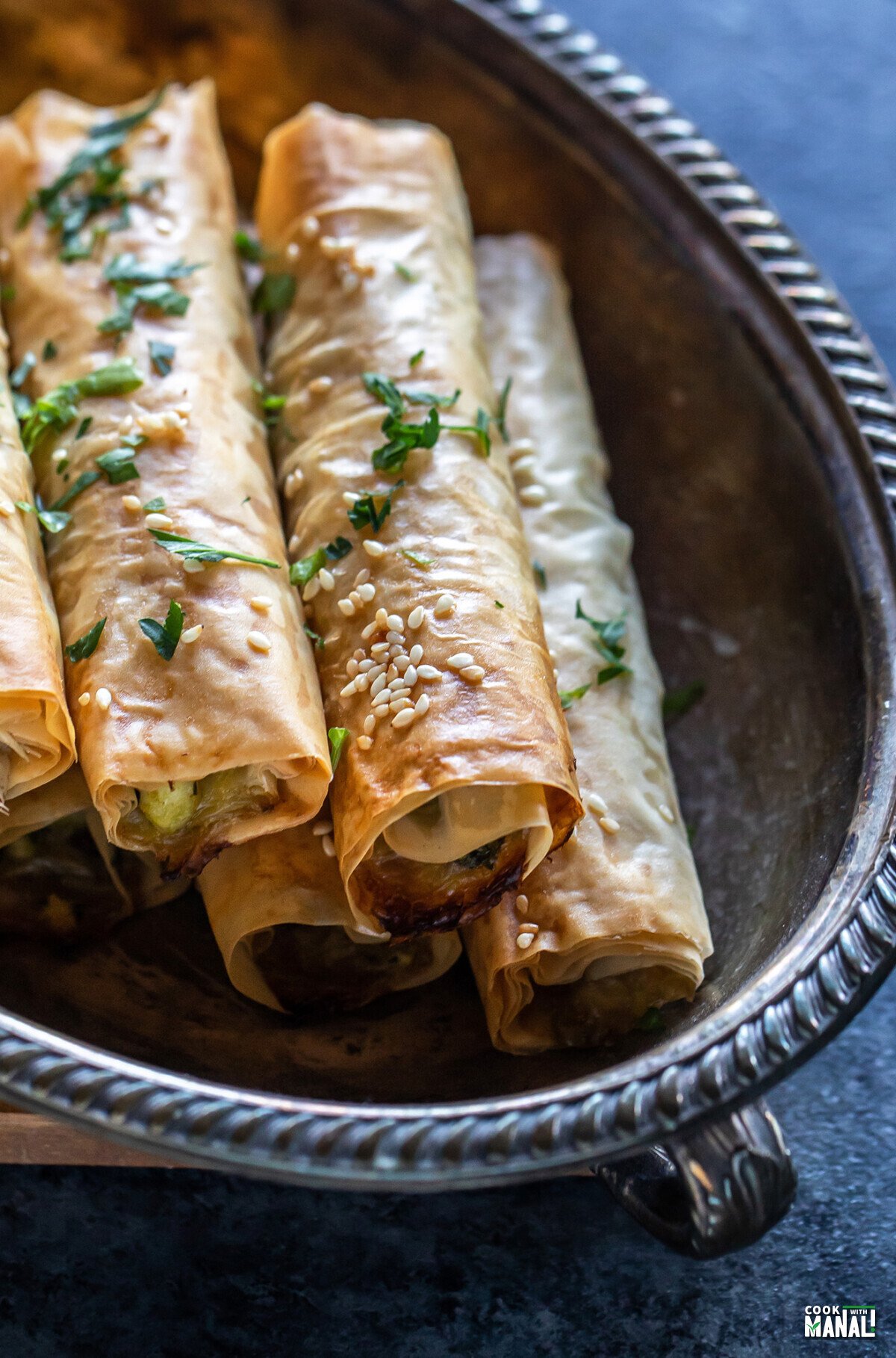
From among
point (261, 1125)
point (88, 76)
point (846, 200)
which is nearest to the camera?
point (261, 1125)

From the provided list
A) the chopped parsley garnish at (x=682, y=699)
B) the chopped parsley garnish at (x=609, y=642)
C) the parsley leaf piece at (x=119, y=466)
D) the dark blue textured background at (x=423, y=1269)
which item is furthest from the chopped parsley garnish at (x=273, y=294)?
the dark blue textured background at (x=423, y=1269)

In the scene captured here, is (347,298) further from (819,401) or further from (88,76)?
(88,76)

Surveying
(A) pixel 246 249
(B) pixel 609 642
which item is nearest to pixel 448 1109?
(B) pixel 609 642

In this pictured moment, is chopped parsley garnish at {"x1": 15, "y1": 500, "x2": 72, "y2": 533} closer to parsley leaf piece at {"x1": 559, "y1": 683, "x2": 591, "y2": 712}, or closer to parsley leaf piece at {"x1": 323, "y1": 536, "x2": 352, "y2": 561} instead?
parsley leaf piece at {"x1": 323, "y1": 536, "x2": 352, "y2": 561}

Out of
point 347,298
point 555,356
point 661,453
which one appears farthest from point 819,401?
point 347,298

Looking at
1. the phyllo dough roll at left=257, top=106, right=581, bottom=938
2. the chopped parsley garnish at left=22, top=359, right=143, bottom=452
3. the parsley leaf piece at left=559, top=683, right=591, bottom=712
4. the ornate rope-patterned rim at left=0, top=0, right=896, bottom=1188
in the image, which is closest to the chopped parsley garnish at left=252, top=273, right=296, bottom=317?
the phyllo dough roll at left=257, top=106, right=581, bottom=938
